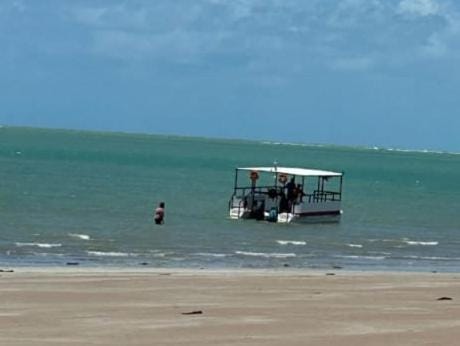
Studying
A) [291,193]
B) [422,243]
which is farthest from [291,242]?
[291,193]

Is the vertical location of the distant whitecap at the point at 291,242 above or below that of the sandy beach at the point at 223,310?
below

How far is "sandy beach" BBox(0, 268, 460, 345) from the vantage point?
11.9 meters

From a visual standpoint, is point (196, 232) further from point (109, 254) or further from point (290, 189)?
point (109, 254)

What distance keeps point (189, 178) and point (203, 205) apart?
36725mm

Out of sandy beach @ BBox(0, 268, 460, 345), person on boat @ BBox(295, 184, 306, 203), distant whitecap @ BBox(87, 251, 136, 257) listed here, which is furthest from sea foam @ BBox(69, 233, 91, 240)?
sandy beach @ BBox(0, 268, 460, 345)

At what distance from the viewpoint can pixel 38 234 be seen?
37031 millimetres

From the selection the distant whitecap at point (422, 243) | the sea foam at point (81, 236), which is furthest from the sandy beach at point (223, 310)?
the distant whitecap at point (422, 243)

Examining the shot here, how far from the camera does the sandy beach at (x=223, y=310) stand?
1192 centimetres

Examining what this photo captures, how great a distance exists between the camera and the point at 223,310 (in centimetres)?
1465

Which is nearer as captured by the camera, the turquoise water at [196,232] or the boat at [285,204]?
the turquoise water at [196,232]

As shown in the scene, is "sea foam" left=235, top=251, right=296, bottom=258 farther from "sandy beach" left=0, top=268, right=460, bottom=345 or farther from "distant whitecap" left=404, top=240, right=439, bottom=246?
"sandy beach" left=0, top=268, right=460, bottom=345

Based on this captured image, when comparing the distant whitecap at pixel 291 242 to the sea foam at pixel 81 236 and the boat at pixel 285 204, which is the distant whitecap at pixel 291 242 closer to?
the sea foam at pixel 81 236

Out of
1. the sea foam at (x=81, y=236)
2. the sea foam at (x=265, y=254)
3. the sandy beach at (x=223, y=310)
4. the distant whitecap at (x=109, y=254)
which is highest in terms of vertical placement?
the sandy beach at (x=223, y=310)

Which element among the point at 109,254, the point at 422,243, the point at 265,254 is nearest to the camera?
the point at 109,254
